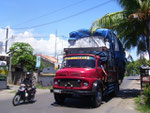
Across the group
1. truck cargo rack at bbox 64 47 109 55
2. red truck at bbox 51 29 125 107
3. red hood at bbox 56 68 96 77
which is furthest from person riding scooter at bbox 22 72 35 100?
truck cargo rack at bbox 64 47 109 55

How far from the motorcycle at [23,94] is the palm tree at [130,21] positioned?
4832 millimetres

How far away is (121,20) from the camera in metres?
12.2

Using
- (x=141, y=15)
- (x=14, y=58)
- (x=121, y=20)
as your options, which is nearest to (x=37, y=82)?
(x=14, y=58)

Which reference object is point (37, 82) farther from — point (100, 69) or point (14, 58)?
point (100, 69)

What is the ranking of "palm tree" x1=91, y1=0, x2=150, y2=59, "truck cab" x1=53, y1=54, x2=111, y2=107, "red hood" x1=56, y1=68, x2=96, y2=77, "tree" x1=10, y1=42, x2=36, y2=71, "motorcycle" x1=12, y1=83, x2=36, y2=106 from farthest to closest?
"tree" x1=10, y1=42, x2=36, y2=71, "palm tree" x1=91, y1=0, x2=150, y2=59, "motorcycle" x1=12, y1=83, x2=36, y2=106, "red hood" x1=56, y1=68, x2=96, y2=77, "truck cab" x1=53, y1=54, x2=111, y2=107

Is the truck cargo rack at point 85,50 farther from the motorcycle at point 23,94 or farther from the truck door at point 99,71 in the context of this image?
the motorcycle at point 23,94

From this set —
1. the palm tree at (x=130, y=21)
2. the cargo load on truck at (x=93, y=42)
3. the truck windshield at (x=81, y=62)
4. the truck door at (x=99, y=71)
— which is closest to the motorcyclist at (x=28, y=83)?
the truck windshield at (x=81, y=62)

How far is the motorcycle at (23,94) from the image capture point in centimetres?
896

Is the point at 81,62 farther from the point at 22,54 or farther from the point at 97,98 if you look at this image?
the point at 22,54

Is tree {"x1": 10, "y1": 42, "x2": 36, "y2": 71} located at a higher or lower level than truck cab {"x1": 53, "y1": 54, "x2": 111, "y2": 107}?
higher

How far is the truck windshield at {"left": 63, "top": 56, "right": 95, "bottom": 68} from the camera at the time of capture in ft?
29.8

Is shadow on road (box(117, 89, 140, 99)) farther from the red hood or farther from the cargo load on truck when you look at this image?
the red hood

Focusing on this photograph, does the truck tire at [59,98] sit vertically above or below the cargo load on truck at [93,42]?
below

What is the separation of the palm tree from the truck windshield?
94.4 inches
